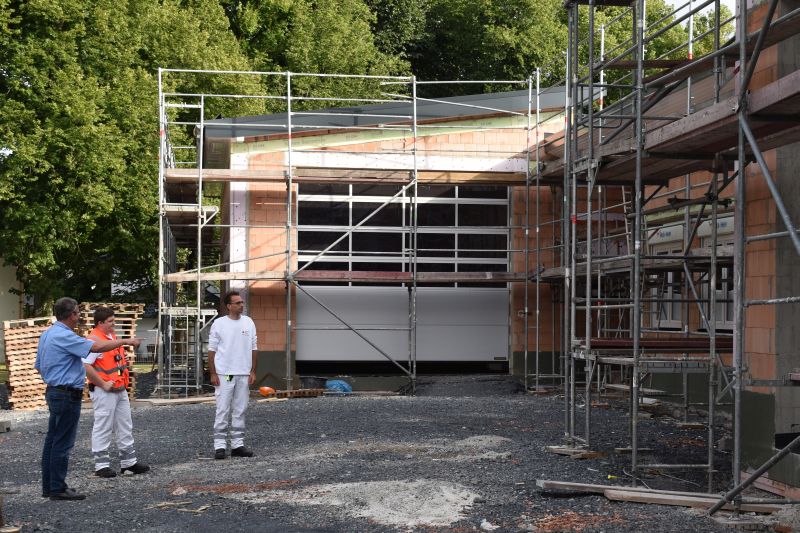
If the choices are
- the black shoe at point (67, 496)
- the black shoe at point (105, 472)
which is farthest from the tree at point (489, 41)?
the black shoe at point (67, 496)

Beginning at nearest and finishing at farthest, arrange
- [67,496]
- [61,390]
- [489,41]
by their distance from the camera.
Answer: [67,496] → [61,390] → [489,41]

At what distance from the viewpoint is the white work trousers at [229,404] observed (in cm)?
1139

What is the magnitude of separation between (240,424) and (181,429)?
9.85 feet

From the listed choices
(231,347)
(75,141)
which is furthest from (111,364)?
(75,141)

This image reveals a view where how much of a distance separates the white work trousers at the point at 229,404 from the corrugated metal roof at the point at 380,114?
9.50 meters

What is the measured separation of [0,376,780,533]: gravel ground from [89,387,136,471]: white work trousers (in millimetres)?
230

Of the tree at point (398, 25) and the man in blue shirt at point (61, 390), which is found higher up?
the tree at point (398, 25)

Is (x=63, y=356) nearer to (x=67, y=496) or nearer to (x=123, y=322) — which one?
(x=67, y=496)

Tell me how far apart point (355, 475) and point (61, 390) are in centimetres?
287

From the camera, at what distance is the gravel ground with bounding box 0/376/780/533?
26.7 ft

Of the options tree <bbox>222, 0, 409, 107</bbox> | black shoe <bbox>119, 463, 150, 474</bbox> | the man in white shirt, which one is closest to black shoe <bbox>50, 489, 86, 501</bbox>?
black shoe <bbox>119, 463, 150, 474</bbox>

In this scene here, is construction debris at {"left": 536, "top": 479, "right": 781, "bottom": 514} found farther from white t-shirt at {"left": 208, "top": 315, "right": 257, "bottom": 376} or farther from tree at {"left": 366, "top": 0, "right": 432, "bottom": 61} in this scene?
tree at {"left": 366, "top": 0, "right": 432, "bottom": 61}

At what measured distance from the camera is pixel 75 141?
2595cm

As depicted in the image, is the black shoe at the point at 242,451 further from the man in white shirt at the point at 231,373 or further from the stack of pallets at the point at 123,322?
the stack of pallets at the point at 123,322
